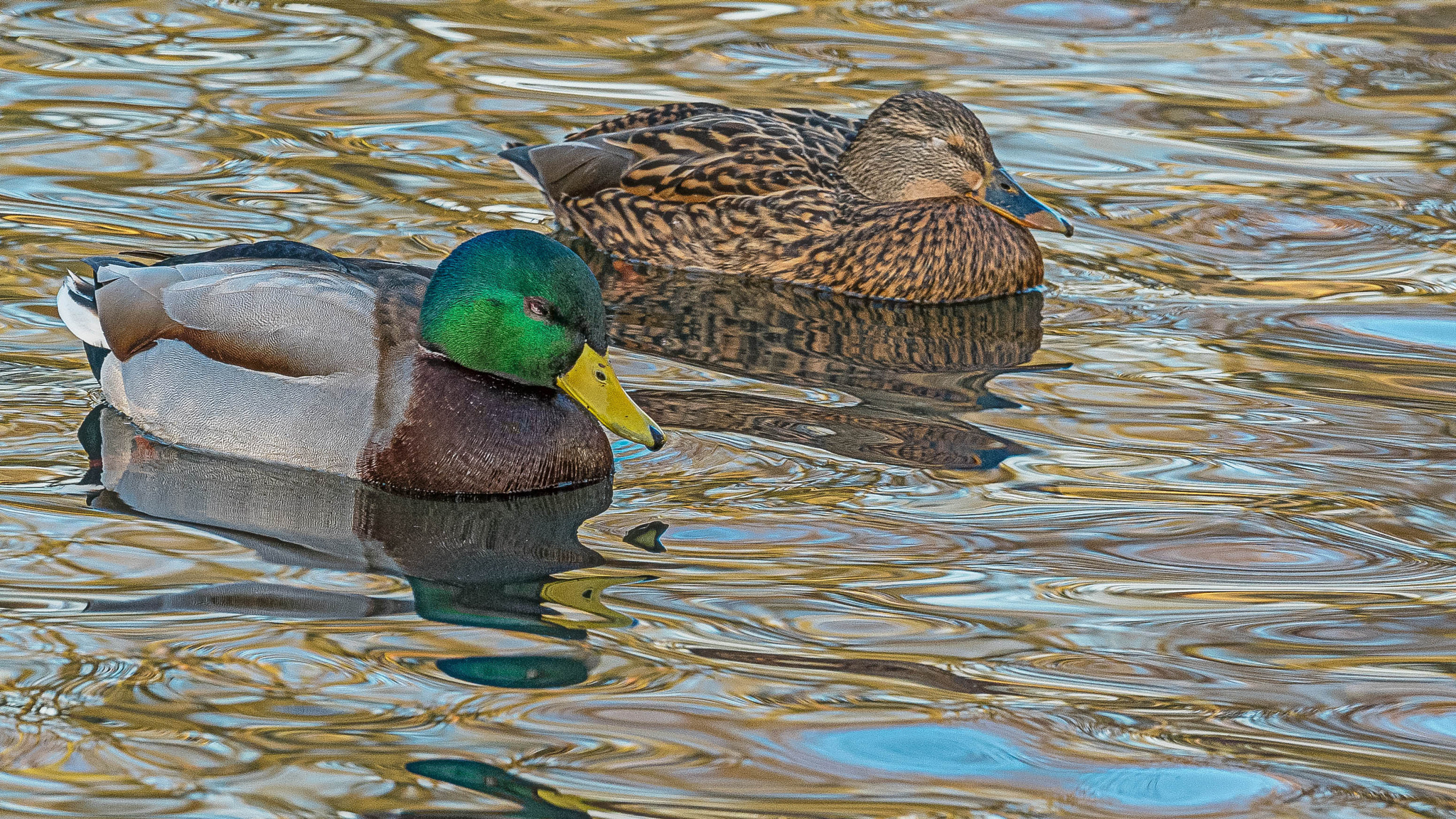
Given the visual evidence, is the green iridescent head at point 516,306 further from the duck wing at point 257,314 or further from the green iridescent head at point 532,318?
the duck wing at point 257,314

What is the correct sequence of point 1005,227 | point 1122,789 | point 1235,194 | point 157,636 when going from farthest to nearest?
1. point 1235,194
2. point 1005,227
3. point 157,636
4. point 1122,789

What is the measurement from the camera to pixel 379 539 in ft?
20.5

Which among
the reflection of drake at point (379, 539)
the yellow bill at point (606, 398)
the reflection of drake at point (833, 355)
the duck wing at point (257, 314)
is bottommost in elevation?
the reflection of drake at point (379, 539)

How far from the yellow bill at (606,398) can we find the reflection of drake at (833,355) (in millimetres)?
594

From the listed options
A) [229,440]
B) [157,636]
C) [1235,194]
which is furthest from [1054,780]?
[1235,194]

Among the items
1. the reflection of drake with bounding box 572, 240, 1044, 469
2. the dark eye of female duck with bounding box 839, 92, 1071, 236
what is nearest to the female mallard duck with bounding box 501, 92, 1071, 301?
the dark eye of female duck with bounding box 839, 92, 1071, 236

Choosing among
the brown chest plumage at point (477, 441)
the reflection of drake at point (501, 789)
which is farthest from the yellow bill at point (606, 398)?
the reflection of drake at point (501, 789)

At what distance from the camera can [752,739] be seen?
4918mm

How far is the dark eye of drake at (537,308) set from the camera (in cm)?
668

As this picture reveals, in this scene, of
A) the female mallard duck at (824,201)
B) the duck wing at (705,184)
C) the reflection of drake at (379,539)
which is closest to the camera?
the reflection of drake at (379,539)

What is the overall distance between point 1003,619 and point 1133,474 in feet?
4.74

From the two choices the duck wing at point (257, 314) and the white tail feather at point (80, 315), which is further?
the white tail feather at point (80, 315)

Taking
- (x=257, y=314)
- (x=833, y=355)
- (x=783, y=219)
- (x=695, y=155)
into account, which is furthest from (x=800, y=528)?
(x=695, y=155)

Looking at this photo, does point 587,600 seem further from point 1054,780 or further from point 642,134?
point 642,134
